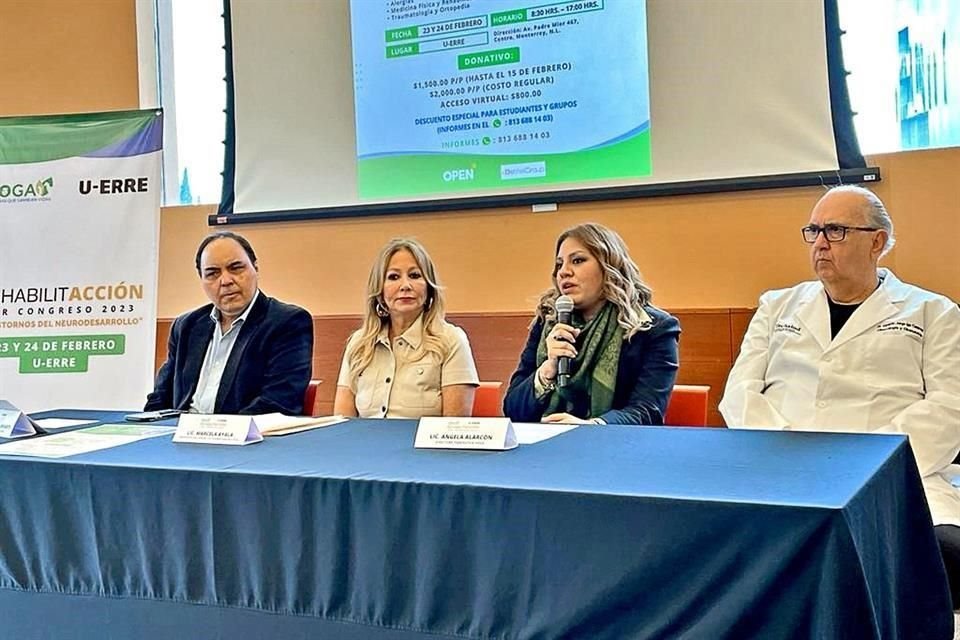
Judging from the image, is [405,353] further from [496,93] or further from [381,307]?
[496,93]

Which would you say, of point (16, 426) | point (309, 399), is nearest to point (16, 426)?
point (16, 426)

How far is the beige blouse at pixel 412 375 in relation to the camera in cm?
253

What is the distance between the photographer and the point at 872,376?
2.22m

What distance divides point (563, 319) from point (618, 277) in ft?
0.64

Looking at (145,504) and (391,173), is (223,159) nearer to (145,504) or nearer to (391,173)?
(391,173)

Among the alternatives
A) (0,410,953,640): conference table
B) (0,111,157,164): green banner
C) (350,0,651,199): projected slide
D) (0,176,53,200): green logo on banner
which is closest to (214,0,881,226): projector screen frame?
(350,0,651,199): projected slide

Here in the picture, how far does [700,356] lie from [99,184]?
2433 mm

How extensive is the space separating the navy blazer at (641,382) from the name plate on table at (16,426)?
3.85ft

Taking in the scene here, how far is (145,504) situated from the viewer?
1487 mm

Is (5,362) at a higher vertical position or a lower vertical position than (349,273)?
lower

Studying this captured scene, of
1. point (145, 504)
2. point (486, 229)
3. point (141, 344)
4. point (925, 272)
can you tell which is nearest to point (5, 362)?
point (141, 344)

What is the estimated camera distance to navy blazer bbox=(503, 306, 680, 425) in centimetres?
225

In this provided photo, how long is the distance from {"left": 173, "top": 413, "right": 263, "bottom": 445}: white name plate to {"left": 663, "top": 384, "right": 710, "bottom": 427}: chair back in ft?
3.63

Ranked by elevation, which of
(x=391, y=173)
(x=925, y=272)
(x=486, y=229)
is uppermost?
(x=391, y=173)
